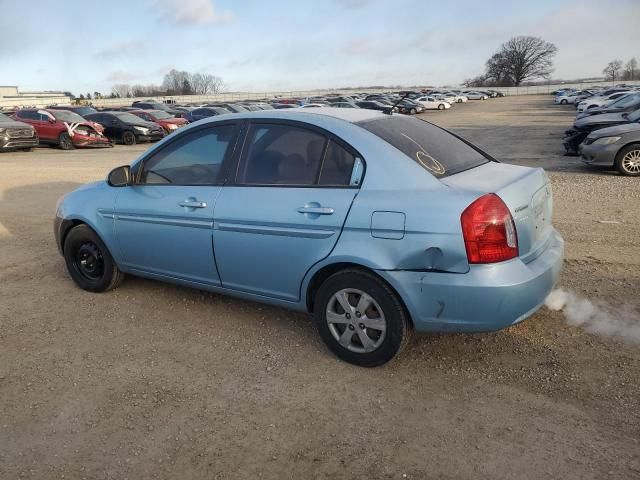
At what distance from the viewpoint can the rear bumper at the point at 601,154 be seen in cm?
1022

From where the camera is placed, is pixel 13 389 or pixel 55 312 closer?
pixel 13 389

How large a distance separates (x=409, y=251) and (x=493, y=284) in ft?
1.64

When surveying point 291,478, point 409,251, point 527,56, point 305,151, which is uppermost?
point 527,56

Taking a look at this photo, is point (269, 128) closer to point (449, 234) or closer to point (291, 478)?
point (449, 234)

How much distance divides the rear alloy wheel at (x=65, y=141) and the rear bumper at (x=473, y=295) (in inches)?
778

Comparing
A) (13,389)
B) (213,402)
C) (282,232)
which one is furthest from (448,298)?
(13,389)

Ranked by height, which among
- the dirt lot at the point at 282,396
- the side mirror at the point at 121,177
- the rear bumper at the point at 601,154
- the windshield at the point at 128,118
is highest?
the windshield at the point at 128,118

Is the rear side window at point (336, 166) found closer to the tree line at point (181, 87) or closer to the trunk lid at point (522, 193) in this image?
the trunk lid at point (522, 193)

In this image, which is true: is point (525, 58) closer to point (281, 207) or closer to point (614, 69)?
point (614, 69)

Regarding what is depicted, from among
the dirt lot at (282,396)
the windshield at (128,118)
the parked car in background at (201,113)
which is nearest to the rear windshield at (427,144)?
the dirt lot at (282,396)

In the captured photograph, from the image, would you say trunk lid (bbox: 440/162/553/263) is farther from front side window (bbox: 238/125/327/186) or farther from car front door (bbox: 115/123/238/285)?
car front door (bbox: 115/123/238/285)

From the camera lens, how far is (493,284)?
3.04m

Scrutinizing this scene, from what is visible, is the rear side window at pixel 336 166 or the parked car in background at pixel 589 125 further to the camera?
the parked car in background at pixel 589 125

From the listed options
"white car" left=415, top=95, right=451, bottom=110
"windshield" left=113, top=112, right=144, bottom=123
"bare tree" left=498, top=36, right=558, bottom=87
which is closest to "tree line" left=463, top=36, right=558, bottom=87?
"bare tree" left=498, top=36, right=558, bottom=87
